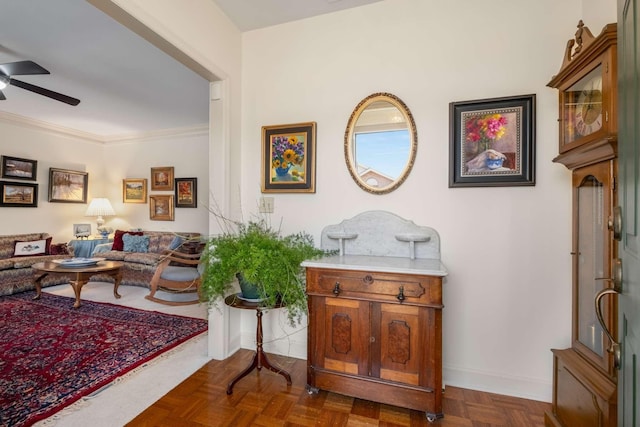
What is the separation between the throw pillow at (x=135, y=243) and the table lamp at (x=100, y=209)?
1.00 m

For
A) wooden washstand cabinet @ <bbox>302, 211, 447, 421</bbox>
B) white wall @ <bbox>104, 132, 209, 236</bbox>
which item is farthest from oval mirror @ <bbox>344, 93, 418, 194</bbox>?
white wall @ <bbox>104, 132, 209, 236</bbox>

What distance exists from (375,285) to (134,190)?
570 centimetres

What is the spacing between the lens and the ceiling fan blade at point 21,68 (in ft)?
8.52

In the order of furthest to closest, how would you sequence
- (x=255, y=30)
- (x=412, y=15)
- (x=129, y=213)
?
(x=129, y=213), (x=255, y=30), (x=412, y=15)

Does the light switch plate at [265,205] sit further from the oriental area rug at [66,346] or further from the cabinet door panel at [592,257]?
the cabinet door panel at [592,257]

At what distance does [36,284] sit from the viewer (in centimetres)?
383

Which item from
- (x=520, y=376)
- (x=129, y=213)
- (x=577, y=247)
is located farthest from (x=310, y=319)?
(x=129, y=213)

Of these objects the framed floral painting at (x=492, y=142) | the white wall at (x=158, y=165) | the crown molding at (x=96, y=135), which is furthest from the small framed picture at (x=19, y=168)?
the framed floral painting at (x=492, y=142)

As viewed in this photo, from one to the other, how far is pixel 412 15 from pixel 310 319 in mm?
2199

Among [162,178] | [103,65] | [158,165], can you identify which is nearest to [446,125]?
[103,65]

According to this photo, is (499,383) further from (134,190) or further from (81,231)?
(81,231)

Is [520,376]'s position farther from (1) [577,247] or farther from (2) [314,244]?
(2) [314,244]

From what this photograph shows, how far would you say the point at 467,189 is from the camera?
1966 millimetres

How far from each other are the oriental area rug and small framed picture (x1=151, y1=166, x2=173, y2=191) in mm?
2422
